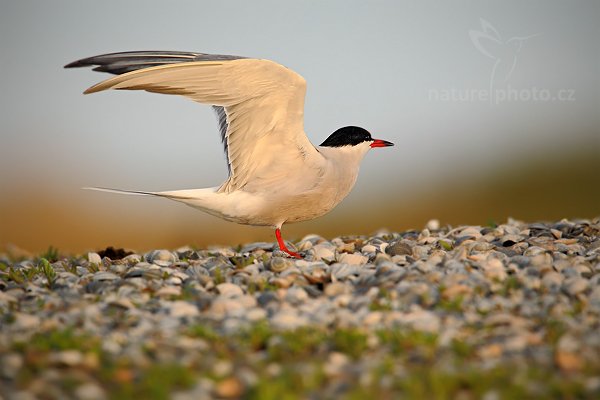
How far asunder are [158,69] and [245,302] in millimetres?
1824

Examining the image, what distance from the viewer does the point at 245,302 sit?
4242 millimetres

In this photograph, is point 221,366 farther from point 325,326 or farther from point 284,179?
point 284,179

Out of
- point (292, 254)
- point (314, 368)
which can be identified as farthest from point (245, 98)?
point (314, 368)

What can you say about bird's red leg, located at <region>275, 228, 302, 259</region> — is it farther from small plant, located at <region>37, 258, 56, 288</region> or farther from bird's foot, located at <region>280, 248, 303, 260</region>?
small plant, located at <region>37, 258, 56, 288</region>

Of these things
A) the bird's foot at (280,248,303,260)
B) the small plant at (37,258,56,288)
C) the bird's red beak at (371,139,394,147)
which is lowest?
the small plant at (37,258,56,288)

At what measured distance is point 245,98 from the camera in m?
5.44

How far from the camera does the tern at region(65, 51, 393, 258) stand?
5.09 metres

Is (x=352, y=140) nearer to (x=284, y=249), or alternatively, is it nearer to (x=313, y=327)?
(x=284, y=249)

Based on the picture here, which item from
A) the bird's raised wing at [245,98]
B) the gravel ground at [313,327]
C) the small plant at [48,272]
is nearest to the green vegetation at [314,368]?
the gravel ground at [313,327]

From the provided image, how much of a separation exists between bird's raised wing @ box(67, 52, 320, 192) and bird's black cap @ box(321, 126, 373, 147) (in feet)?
1.98

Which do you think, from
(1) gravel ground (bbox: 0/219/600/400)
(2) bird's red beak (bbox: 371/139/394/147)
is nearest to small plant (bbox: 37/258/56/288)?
(1) gravel ground (bbox: 0/219/600/400)

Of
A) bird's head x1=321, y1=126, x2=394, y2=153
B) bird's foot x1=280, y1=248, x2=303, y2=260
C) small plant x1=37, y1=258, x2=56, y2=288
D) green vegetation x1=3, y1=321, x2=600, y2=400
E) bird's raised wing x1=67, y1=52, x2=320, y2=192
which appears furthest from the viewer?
bird's head x1=321, y1=126, x2=394, y2=153

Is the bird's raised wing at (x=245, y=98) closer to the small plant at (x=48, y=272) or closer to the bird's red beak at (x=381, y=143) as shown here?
the bird's red beak at (x=381, y=143)

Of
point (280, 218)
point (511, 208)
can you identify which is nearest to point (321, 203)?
point (280, 218)
